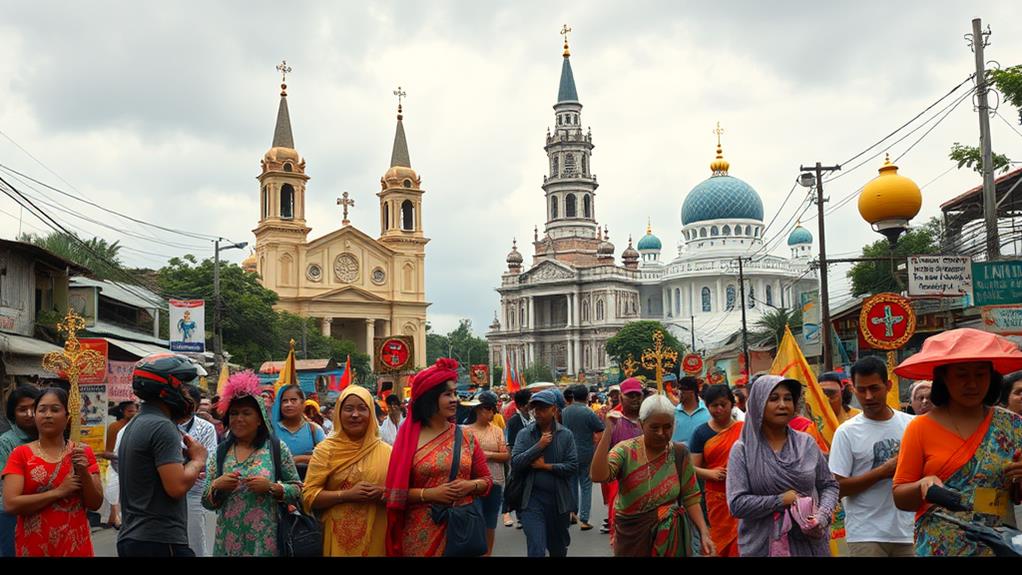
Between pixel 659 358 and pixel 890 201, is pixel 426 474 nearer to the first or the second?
pixel 890 201

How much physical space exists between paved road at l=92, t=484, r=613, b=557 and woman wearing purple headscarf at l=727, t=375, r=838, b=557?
4030 mm

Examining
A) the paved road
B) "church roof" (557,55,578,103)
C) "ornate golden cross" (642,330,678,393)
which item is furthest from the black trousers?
"church roof" (557,55,578,103)

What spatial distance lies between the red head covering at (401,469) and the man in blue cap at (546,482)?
91.1 inches

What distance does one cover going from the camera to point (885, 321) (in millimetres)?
13266

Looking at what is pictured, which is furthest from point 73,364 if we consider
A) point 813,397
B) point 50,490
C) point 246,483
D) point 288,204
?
point 288,204

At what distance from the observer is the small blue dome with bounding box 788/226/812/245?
99.1 m

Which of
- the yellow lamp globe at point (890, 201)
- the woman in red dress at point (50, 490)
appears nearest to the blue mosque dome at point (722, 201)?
the yellow lamp globe at point (890, 201)

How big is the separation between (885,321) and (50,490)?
435 inches

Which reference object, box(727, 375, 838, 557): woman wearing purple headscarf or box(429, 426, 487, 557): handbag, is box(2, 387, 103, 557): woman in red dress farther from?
box(727, 375, 838, 557): woman wearing purple headscarf
